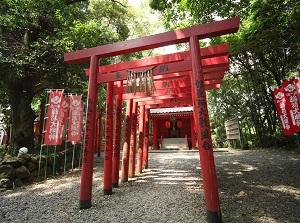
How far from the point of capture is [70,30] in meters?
8.16

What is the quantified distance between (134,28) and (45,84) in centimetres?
1049

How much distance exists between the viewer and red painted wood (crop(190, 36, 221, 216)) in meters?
2.82

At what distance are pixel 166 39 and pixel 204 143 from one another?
7.13 ft

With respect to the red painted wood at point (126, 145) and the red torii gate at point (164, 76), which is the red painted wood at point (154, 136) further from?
the red painted wood at point (126, 145)

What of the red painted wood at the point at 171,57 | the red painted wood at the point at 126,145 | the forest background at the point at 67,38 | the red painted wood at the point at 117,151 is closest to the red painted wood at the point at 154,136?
the forest background at the point at 67,38

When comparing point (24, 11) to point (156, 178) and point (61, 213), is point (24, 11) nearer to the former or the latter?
point (61, 213)

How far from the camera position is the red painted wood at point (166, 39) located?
318 cm

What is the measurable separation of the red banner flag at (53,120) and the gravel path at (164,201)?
60.4 inches

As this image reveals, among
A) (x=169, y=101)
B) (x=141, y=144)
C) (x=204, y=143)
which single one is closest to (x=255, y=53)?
(x=169, y=101)

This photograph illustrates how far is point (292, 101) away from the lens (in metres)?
7.48

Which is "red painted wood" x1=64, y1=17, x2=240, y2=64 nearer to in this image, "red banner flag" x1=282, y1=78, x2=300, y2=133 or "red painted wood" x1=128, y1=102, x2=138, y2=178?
"red painted wood" x1=128, y1=102, x2=138, y2=178

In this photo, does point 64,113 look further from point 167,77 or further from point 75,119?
point 167,77

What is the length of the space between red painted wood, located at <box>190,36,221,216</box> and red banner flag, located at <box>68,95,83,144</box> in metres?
5.51

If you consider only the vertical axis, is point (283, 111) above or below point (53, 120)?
above
